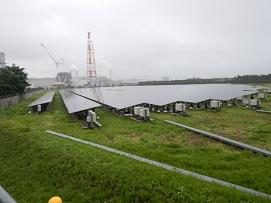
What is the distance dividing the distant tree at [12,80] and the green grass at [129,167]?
2400 cm

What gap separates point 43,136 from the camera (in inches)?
538

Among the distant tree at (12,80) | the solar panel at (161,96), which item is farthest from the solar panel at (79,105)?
the distant tree at (12,80)

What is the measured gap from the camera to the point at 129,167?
8242 mm

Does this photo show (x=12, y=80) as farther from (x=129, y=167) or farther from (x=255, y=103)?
(x=129, y=167)

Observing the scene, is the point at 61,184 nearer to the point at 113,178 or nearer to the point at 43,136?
the point at 113,178

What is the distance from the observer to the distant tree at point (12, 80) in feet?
120

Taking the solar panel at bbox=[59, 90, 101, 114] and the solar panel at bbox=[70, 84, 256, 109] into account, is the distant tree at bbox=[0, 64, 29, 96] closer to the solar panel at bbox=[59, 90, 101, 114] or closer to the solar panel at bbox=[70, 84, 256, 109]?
the solar panel at bbox=[70, 84, 256, 109]

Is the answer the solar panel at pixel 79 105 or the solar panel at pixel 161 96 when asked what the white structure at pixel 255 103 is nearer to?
the solar panel at pixel 161 96

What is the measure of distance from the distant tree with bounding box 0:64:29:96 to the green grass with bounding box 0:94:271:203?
2400 cm

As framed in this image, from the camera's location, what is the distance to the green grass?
22.7 feet

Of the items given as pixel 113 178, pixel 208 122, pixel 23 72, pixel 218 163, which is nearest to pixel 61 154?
pixel 113 178

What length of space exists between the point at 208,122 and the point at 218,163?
8993 millimetres

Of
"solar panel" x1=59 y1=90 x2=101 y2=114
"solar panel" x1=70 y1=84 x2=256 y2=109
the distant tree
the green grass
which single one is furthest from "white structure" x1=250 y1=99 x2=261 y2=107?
the distant tree

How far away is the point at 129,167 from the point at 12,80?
114ft
